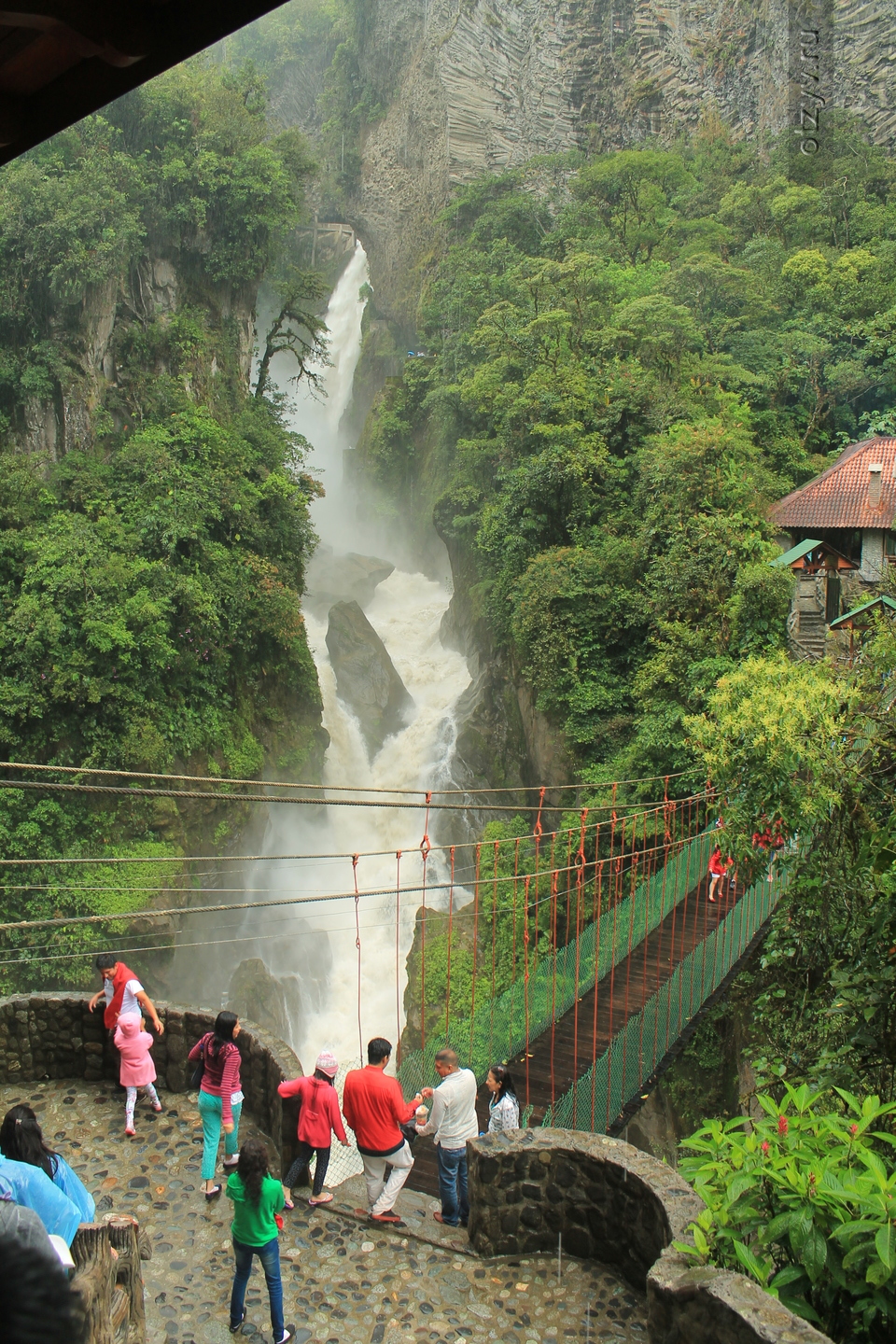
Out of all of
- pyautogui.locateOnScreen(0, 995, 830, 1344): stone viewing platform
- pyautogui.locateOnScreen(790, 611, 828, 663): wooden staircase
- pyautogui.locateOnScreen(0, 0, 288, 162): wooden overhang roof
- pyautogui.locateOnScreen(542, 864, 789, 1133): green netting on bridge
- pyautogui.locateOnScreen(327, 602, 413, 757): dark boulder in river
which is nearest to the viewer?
pyautogui.locateOnScreen(0, 0, 288, 162): wooden overhang roof

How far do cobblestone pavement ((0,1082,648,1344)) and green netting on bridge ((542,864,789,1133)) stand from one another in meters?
0.90

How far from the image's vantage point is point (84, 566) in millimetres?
10523

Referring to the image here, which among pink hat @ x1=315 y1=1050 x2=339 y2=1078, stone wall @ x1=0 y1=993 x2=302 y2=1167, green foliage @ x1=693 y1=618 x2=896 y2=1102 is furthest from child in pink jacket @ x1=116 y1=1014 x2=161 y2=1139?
green foliage @ x1=693 y1=618 x2=896 y2=1102

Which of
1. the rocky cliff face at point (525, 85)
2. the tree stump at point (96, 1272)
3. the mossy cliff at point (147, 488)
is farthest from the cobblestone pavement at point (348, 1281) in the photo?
the rocky cliff face at point (525, 85)

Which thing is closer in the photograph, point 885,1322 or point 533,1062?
point 885,1322

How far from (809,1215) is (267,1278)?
181 centimetres

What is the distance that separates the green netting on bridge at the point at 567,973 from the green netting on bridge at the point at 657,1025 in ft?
1.37

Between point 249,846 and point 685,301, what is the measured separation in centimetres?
1107

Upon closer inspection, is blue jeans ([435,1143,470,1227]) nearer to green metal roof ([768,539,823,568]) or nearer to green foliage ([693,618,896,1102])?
green foliage ([693,618,896,1102])

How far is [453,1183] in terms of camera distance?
4.14 meters

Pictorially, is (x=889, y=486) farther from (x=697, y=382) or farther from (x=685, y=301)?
(x=685, y=301)

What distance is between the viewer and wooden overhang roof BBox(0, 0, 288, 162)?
1055mm

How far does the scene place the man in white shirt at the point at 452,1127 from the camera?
407 cm

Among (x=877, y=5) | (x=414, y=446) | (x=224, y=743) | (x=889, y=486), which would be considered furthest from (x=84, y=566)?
(x=877, y=5)
